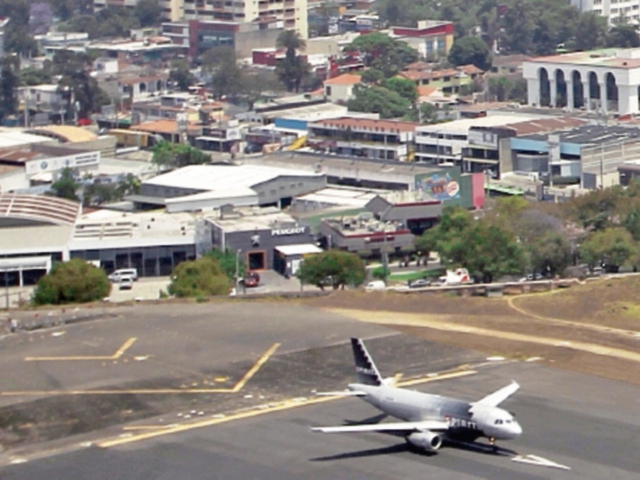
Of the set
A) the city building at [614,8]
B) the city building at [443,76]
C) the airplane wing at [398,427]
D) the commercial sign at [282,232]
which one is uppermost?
the city building at [614,8]

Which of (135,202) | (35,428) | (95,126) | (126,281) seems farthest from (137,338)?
(95,126)

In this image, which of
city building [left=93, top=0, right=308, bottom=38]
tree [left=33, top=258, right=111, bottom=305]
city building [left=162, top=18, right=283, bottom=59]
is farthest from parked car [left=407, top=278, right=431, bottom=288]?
city building [left=93, top=0, right=308, bottom=38]

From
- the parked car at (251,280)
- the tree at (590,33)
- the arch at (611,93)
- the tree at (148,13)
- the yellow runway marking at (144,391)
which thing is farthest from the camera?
the tree at (148,13)

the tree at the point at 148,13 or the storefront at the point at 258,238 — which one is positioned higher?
the tree at the point at 148,13

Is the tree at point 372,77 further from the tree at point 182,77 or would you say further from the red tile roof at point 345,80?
the tree at point 182,77

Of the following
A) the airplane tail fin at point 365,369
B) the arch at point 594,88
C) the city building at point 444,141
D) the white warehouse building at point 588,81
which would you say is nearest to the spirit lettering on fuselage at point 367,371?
the airplane tail fin at point 365,369

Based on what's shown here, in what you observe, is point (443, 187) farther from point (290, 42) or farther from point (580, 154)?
point (290, 42)

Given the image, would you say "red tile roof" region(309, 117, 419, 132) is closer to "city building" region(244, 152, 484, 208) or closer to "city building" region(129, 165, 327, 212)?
"city building" region(244, 152, 484, 208)
